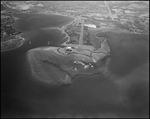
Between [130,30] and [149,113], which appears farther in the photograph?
[130,30]

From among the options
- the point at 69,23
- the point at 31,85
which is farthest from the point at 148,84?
the point at 69,23

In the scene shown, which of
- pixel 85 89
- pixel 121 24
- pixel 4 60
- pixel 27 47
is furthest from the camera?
pixel 121 24

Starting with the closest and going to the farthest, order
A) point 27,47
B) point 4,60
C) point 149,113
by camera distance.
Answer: point 149,113 → point 4,60 → point 27,47

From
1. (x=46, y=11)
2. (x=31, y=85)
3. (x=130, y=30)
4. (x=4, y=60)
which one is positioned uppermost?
(x=46, y=11)

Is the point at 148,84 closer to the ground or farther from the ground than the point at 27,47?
closer to the ground

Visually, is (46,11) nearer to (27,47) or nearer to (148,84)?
(27,47)

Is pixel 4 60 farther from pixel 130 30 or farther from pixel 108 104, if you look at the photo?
pixel 130 30
